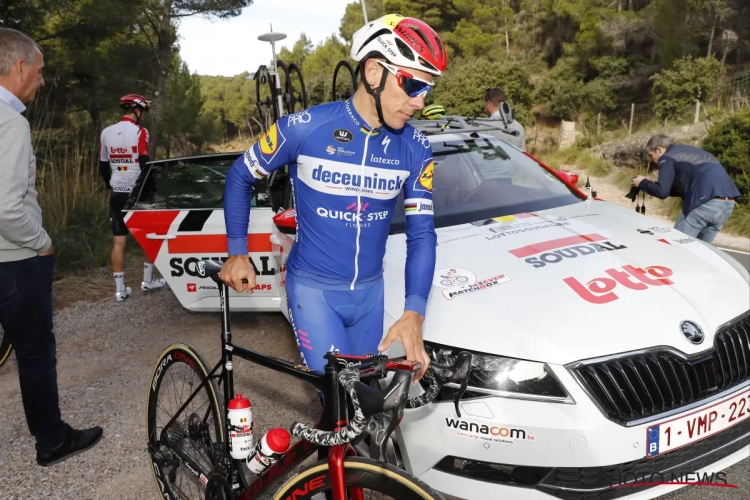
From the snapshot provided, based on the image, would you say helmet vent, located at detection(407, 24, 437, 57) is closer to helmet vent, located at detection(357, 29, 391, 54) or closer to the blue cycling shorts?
helmet vent, located at detection(357, 29, 391, 54)

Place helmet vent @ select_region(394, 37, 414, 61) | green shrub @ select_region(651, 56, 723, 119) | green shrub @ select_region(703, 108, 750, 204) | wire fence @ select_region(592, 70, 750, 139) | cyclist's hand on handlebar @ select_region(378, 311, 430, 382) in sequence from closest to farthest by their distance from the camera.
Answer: cyclist's hand on handlebar @ select_region(378, 311, 430, 382)
helmet vent @ select_region(394, 37, 414, 61)
green shrub @ select_region(703, 108, 750, 204)
wire fence @ select_region(592, 70, 750, 139)
green shrub @ select_region(651, 56, 723, 119)

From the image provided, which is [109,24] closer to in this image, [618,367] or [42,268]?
[42,268]

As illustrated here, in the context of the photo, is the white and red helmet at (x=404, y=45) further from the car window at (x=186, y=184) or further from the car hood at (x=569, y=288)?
the car window at (x=186, y=184)

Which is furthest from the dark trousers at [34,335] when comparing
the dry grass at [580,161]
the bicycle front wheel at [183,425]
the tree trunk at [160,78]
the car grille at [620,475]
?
the tree trunk at [160,78]

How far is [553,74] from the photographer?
3484cm

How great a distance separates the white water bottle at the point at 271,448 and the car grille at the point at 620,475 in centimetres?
96

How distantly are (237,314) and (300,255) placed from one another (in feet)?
11.2

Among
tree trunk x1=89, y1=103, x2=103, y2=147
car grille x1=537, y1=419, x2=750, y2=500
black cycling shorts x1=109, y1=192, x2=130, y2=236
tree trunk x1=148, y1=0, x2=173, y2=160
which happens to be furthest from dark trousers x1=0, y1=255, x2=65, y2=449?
tree trunk x1=148, y1=0, x2=173, y2=160

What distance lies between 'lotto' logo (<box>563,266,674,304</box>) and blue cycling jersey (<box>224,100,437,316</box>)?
0.78 m

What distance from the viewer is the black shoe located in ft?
10.6

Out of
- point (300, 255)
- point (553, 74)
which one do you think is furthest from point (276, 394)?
point (553, 74)

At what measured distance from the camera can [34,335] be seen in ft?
9.91

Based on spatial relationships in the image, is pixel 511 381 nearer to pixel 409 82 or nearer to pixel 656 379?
pixel 656 379

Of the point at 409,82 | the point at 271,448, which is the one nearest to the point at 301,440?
the point at 271,448
